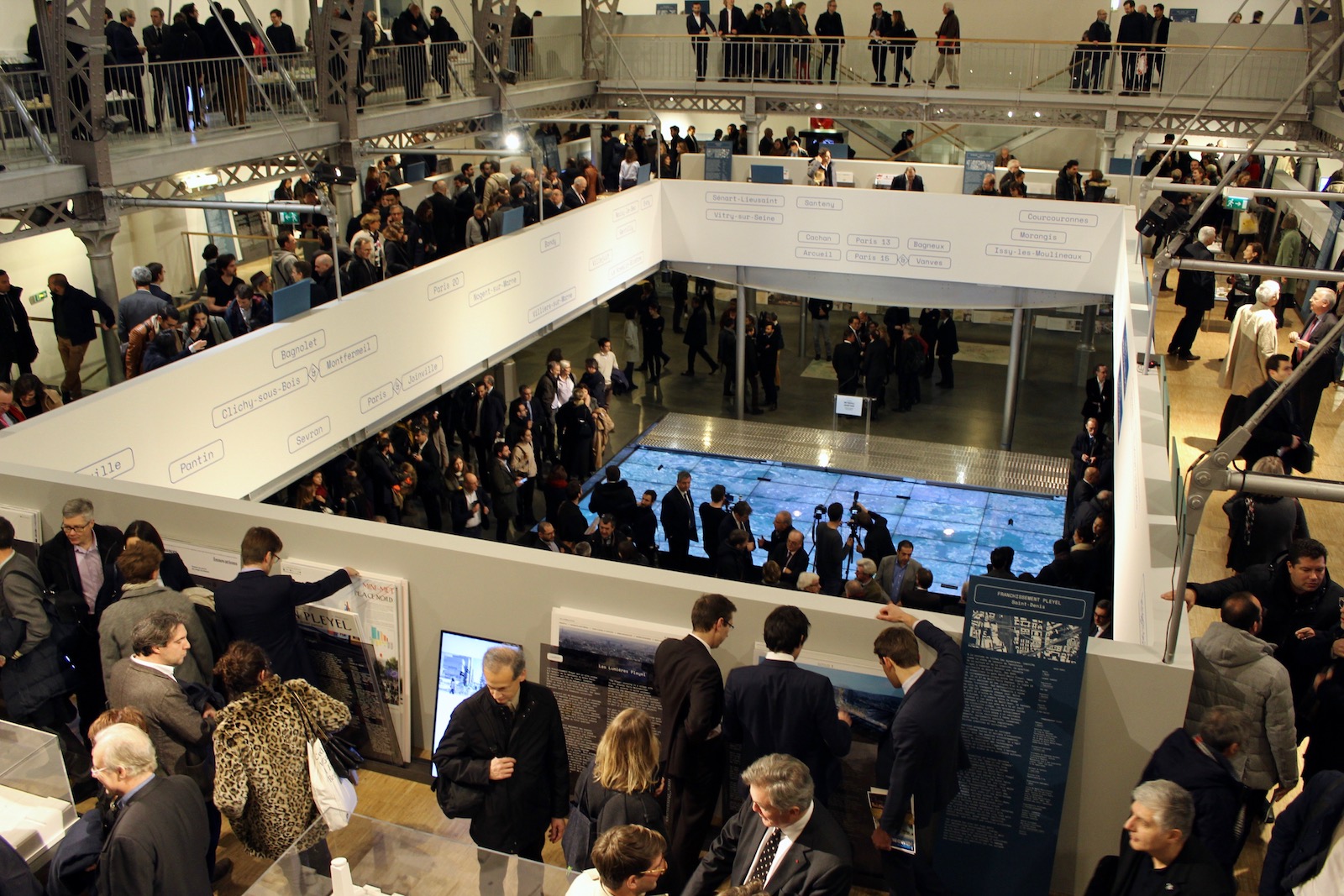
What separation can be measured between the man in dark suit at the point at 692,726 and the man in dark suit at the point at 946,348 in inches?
500

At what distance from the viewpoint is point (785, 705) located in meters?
3.88

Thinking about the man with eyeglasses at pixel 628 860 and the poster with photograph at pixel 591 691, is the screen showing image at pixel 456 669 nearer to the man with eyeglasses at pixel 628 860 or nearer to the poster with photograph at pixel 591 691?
the poster with photograph at pixel 591 691

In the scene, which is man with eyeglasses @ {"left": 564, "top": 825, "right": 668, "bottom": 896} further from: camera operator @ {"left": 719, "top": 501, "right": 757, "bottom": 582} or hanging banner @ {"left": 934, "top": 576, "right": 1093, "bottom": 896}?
camera operator @ {"left": 719, "top": 501, "right": 757, "bottom": 582}

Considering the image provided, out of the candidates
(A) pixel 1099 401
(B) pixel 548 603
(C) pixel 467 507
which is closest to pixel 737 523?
(C) pixel 467 507

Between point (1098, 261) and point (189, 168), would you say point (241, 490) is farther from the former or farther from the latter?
point (1098, 261)

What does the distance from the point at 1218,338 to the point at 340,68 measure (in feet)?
34.7

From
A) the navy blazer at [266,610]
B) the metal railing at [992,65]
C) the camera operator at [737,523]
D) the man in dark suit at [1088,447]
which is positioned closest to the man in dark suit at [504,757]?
the navy blazer at [266,610]

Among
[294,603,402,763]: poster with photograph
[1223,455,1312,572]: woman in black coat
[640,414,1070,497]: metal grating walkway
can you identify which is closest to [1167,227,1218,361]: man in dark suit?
[640,414,1070,497]: metal grating walkway

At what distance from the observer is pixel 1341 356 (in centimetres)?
953

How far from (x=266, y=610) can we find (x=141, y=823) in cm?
134

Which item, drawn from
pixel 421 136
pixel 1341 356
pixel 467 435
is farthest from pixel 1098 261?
pixel 421 136

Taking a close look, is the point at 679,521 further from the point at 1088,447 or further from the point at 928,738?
the point at 928,738

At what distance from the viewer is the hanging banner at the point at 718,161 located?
15492 millimetres

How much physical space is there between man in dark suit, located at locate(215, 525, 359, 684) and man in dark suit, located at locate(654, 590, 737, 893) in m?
1.57
